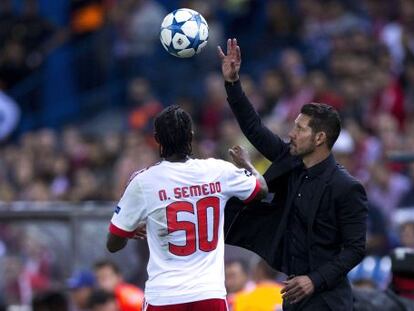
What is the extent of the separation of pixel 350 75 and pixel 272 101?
1068 millimetres

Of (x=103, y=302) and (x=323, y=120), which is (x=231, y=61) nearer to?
(x=323, y=120)

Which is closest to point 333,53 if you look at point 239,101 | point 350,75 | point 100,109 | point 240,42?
point 350,75

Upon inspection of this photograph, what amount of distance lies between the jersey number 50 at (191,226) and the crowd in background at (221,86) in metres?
4.34

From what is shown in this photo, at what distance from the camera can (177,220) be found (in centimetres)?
745

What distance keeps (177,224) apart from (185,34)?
1.27 m

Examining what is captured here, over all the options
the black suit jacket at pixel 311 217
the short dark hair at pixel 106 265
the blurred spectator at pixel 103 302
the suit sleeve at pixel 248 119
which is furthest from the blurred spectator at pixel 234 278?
the suit sleeve at pixel 248 119

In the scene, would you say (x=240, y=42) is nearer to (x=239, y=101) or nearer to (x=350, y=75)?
→ (x=350, y=75)

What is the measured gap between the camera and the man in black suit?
747cm

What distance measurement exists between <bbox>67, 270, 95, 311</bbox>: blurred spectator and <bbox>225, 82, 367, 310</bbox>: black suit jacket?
135 inches

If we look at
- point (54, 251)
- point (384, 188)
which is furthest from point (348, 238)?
point (384, 188)

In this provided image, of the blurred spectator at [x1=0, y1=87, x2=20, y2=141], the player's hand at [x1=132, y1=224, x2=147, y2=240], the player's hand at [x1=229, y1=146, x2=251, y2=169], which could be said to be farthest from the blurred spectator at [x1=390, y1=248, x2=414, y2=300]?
the blurred spectator at [x1=0, y1=87, x2=20, y2=141]

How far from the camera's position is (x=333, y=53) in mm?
16109

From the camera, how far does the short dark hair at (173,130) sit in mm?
7461

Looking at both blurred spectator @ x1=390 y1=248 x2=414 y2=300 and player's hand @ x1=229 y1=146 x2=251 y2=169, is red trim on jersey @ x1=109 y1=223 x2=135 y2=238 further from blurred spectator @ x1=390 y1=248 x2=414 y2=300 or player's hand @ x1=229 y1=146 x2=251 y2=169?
blurred spectator @ x1=390 y1=248 x2=414 y2=300
